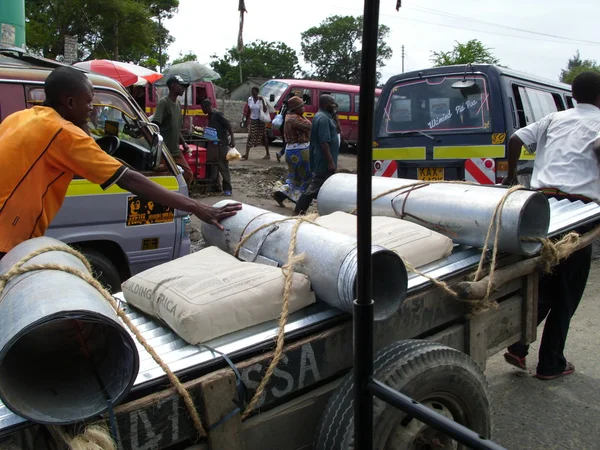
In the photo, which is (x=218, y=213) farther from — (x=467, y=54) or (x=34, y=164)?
(x=467, y=54)

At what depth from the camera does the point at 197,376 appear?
1.68 meters

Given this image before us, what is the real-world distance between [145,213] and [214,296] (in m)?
2.49

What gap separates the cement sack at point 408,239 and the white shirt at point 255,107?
12019 mm

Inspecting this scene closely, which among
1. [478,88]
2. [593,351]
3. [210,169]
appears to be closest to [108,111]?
[478,88]

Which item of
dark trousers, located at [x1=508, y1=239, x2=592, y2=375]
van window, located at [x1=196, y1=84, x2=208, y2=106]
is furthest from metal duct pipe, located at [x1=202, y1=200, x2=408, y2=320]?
van window, located at [x1=196, y1=84, x2=208, y2=106]

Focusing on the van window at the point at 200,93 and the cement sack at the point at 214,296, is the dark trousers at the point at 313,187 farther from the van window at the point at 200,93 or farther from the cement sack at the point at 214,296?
the van window at the point at 200,93

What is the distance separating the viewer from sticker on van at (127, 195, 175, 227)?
404 centimetres

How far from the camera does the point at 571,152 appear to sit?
3.48 metres

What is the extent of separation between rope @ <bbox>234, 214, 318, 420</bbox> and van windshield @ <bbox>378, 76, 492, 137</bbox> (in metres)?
3.80

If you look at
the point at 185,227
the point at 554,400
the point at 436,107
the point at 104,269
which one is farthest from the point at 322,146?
the point at 554,400

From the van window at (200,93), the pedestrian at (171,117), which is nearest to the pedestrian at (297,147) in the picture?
the pedestrian at (171,117)

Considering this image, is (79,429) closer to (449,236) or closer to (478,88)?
(449,236)

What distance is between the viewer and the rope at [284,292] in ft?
5.51

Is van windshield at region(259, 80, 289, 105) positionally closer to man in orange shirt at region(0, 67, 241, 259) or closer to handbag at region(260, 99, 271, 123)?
handbag at region(260, 99, 271, 123)
